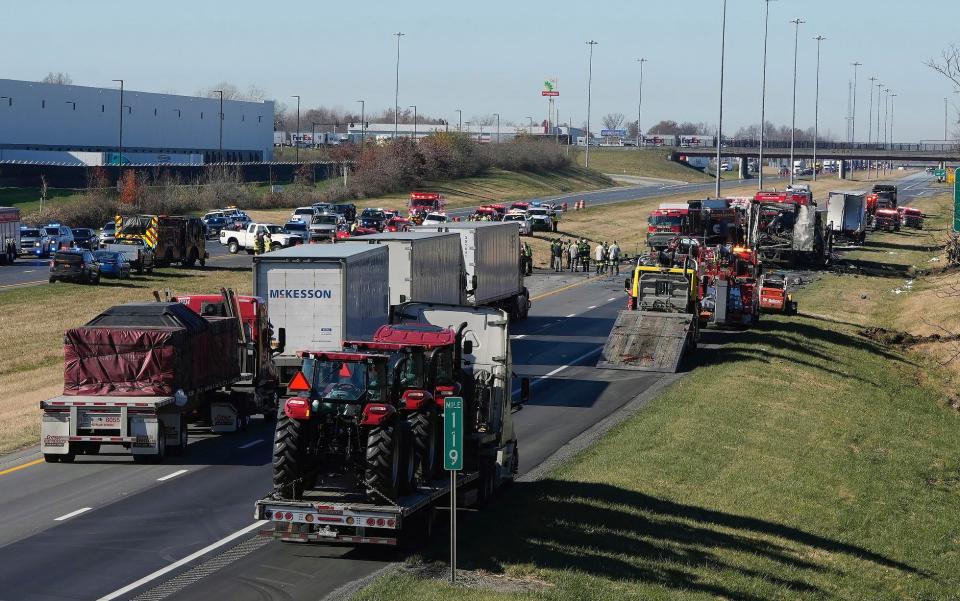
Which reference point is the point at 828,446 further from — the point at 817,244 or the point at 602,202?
the point at 602,202

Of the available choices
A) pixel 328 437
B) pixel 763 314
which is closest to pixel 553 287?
pixel 763 314

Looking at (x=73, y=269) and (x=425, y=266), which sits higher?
(x=425, y=266)

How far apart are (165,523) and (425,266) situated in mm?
18874

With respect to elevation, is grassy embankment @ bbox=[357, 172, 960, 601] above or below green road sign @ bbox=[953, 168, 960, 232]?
below

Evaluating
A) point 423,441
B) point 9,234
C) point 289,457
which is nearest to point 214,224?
point 9,234

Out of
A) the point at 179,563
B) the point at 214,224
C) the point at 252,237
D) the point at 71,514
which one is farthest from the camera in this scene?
the point at 214,224

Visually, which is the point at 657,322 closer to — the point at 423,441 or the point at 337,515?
the point at 423,441

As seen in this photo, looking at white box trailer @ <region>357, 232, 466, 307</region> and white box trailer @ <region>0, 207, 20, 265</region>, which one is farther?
white box trailer @ <region>0, 207, 20, 265</region>

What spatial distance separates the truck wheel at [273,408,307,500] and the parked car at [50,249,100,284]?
139 ft

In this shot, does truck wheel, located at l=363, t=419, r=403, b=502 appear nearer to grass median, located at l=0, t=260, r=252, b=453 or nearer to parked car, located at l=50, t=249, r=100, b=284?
grass median, located at l=0, t=260, r=252, b=453

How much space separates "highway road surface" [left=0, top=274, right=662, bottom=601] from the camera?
53.7ft

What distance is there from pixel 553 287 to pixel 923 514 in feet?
134

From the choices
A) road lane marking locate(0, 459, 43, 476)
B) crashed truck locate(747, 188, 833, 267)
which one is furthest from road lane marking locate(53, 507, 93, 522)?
crashed truck locate(747, 188, 833, 267)

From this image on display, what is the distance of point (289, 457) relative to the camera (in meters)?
16.7
